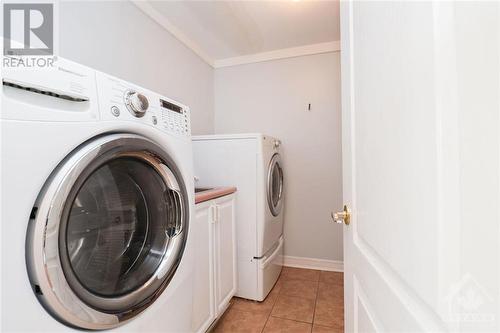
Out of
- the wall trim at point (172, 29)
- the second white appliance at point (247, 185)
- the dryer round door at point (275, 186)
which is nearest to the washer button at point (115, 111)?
the second white appliance at point (247, 185)

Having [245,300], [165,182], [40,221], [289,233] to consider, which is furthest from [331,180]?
[40,221]

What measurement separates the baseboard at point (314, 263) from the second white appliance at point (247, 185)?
64 cm

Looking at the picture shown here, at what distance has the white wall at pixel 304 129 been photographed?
7.97ft

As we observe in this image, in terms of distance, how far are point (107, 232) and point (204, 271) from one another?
0.72 metres

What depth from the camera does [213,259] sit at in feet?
4.70

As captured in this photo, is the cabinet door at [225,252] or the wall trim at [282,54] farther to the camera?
the wall trim at [282,54]

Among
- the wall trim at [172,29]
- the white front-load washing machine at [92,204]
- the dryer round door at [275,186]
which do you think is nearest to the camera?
the white front-load washing machine at [92,204]

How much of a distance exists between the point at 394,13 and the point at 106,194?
87 centimetres

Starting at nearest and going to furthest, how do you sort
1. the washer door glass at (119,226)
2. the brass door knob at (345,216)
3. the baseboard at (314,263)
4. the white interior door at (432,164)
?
the white interior door at (432,164)
the washer door glass at (119,226)
the brass door knob at (345,216)
the baseboard at (314,263)

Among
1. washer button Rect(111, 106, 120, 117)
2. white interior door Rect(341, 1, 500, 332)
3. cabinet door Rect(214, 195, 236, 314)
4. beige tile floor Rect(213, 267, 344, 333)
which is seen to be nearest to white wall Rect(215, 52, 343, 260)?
beige tile floor Rect(213, 267, 344, 333)

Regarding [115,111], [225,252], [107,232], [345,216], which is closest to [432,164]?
[345,216]

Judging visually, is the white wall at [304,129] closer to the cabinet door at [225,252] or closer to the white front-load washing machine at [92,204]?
the cabinet door at [225,252]

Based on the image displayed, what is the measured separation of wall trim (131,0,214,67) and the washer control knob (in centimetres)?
140

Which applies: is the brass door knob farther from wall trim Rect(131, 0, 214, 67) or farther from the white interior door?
wall trim Rect(131, 0, 214, 67)
